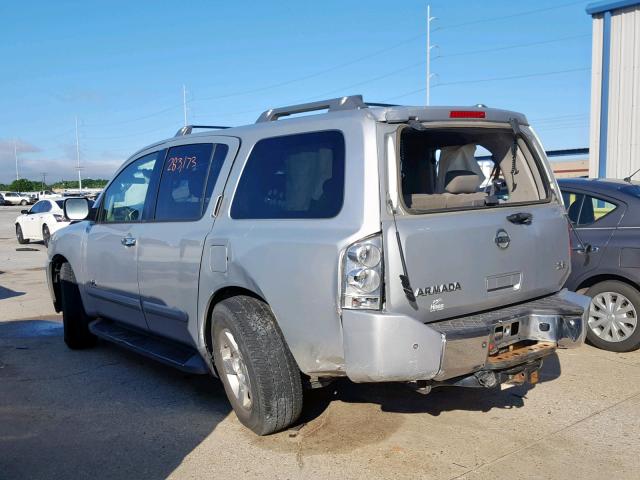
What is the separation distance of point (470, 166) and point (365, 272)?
168cm

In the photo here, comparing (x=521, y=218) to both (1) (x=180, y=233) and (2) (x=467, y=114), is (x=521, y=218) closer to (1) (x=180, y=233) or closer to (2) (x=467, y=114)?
(2) (x=467, y=114)

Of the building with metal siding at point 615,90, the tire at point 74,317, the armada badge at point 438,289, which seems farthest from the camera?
the building with metal siding at point 615,90

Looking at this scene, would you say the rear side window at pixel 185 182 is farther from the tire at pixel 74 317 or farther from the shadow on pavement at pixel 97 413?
the tire at pixel 74 317

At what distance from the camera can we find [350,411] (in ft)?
14.9

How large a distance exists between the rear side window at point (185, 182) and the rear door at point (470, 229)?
58.0 inches

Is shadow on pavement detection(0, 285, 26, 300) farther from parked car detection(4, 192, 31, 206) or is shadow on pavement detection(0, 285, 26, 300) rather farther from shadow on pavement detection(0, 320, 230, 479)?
parked car detection(4, 192, 31, 206)

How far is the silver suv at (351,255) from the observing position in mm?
3377

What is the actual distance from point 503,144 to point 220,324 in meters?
2.41

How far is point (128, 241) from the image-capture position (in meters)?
5.21

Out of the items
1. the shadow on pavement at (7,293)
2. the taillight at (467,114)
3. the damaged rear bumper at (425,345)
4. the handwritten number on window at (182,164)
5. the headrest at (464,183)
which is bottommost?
the shadow on pavement at (7,293)

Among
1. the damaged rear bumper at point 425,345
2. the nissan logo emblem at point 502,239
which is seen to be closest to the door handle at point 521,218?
the nissan logo emblem at point 502,239

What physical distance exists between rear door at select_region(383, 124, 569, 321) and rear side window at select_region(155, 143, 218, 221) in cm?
147

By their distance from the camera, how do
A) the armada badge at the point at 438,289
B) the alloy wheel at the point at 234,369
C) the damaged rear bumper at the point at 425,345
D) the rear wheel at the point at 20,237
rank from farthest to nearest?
the rear wheel at the point at 20,237, the alloy wheel at the point at 234,369, the armada badge at the point at 438,289, the damaged rear bumper at the point at 425,345

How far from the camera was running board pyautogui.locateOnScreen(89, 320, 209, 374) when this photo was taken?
449cm
